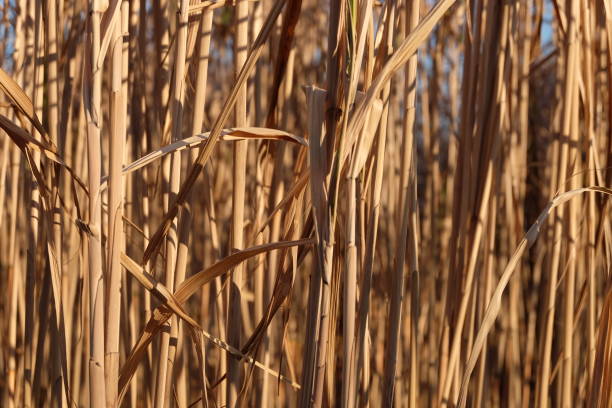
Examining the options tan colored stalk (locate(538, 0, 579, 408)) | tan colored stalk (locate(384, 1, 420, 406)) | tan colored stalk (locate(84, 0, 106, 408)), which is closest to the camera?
tan colored stalk (locate(84, 0, 106, 408))

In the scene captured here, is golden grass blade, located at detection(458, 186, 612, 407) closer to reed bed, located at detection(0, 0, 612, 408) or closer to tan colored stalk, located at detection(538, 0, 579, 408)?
reed bed, located at detection(0, 0, 612, 408)

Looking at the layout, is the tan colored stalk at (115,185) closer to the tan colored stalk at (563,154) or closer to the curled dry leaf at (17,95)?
the curled dry leaf at (17,95)

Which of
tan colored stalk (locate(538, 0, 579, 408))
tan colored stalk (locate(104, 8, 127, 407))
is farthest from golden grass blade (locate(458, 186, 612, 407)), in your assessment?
tan colored stalk (locate(104, 8, 127, 407))

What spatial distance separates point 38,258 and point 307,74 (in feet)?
2.86

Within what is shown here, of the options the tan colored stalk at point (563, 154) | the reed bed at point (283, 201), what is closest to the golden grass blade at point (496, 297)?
the reed bed at point (283, 201)

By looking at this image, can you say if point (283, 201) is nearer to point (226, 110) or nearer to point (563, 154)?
point (226, 110)

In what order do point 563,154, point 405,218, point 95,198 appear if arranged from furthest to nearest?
1. point 563,154
2. point 405,218
3. point 95,198

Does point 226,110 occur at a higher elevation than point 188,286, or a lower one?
higher

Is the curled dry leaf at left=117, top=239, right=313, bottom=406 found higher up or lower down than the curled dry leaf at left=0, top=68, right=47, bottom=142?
lower down

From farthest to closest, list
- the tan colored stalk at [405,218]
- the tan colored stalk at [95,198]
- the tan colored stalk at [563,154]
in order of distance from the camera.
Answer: the tan colored stalk at [563,154]
the tan colored stalk at [405,218]
the tan colored stalk at [95,198]

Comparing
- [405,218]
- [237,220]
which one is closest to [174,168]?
[237,220]

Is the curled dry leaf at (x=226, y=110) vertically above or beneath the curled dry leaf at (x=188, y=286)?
above

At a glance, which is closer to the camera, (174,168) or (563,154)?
(174,168)

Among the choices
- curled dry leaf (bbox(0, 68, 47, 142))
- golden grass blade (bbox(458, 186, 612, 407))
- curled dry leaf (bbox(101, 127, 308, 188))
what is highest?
curled dry leaf (bbox(0, 68, 47, 142))
